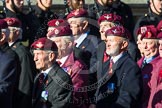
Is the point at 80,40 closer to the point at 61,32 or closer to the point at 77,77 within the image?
the point at 61,32

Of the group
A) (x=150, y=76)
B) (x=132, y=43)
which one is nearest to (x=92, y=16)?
(x=132, y=43)

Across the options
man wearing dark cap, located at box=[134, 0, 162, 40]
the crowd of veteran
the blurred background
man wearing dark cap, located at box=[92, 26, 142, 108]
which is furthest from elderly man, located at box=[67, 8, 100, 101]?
the blurred background

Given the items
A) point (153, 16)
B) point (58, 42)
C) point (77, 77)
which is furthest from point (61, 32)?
point (153, 16)

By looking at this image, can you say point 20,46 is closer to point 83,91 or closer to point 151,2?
point 83,91

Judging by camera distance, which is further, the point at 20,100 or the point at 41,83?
the point at 20,100

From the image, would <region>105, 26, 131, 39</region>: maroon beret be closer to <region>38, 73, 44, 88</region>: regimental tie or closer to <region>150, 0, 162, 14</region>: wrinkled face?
<region>38, 73, 44, 88</region>: regimental tie

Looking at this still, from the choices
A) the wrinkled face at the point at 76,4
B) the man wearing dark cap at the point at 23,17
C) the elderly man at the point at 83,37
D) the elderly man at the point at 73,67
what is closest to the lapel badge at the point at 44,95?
the elderly man at the point at 73,67

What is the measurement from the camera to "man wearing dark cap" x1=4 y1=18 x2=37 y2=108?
8883 millimetres

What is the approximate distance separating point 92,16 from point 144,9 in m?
2.19

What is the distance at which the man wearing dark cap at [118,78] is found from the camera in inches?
325

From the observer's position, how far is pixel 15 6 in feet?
36.9

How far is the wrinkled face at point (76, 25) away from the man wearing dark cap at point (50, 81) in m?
1.49

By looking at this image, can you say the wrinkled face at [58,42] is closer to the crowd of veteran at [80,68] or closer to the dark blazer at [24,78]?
the crowd of veteran at [80,68]

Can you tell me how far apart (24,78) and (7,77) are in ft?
3.43
